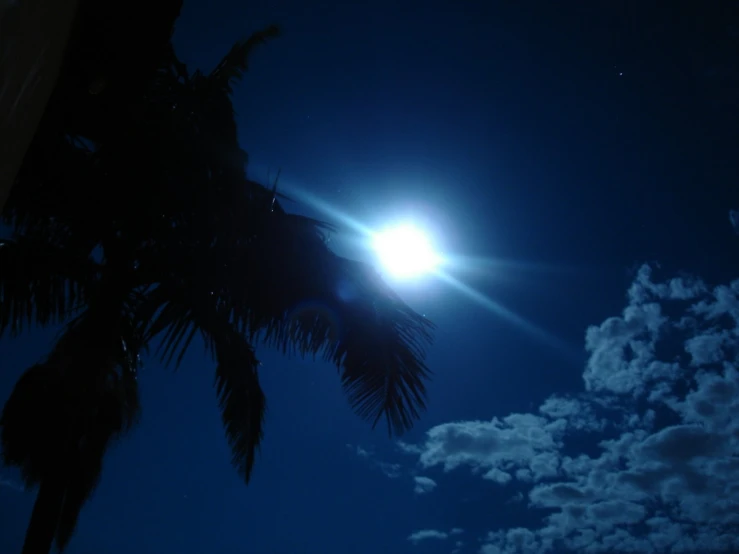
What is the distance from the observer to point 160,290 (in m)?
5.29

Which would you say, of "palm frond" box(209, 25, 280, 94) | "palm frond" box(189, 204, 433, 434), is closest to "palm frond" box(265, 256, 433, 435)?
"palm frond" box(189, 204, 433, 434)

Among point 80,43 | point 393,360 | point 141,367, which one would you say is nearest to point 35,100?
point 80,43

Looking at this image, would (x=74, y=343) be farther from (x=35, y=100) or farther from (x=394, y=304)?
(x=35, y=100)

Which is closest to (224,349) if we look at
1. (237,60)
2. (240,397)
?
(240,397)

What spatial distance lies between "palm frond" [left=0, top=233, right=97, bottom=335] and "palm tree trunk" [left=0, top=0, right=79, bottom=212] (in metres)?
4.25

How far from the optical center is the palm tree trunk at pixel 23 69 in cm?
85

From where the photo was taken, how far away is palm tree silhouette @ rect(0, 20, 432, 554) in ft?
15.0

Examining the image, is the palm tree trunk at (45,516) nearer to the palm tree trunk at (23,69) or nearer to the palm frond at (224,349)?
the palm frond at (224,349)

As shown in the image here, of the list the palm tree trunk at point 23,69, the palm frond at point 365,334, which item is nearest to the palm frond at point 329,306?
the palm frond at point 365,334

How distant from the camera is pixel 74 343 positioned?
474 centimetres

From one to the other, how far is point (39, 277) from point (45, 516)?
1.87m

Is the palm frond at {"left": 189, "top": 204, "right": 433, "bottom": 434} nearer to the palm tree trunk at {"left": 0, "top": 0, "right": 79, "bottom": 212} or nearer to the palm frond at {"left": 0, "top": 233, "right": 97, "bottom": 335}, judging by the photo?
the palm frond at {"left": 0, "top": 233, "right": 97, "bottom": 335}

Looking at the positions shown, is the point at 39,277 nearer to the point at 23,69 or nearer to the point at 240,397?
the point at 240,397

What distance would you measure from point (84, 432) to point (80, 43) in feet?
12.7
